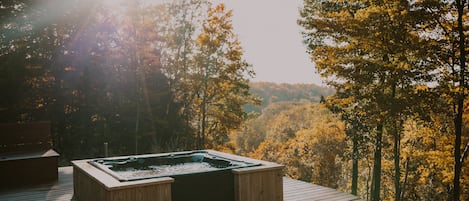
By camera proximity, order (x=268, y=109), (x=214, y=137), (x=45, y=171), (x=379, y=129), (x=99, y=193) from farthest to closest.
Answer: (x=268, y=109) < (x=214, y=137) < (x=379, y=129) < (x=45, y=171) < (x=99, y=193)

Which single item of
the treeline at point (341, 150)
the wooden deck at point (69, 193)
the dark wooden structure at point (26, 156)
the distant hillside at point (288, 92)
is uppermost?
the distant hillside at point (288, 92)

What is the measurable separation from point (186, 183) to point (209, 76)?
902cm

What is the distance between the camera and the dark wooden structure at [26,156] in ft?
18.9

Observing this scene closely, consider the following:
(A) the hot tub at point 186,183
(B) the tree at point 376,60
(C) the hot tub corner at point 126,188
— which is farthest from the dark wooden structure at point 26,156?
(B) the tree at point 376,60

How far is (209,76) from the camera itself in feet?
42.1

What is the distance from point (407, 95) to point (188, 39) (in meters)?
7.31

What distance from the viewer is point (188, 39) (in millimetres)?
12680

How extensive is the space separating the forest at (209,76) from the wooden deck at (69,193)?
11.0 ft

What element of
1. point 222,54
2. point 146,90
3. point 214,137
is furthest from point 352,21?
point 214,137

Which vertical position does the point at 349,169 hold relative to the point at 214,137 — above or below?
below

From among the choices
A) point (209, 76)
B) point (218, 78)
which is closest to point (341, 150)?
point (218, 78)

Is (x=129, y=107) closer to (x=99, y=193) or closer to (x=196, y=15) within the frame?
(x=196, y=15)

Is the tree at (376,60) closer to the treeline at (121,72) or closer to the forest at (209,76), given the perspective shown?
the forest at (209,76)

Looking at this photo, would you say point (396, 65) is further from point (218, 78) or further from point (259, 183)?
point (218, 78)
